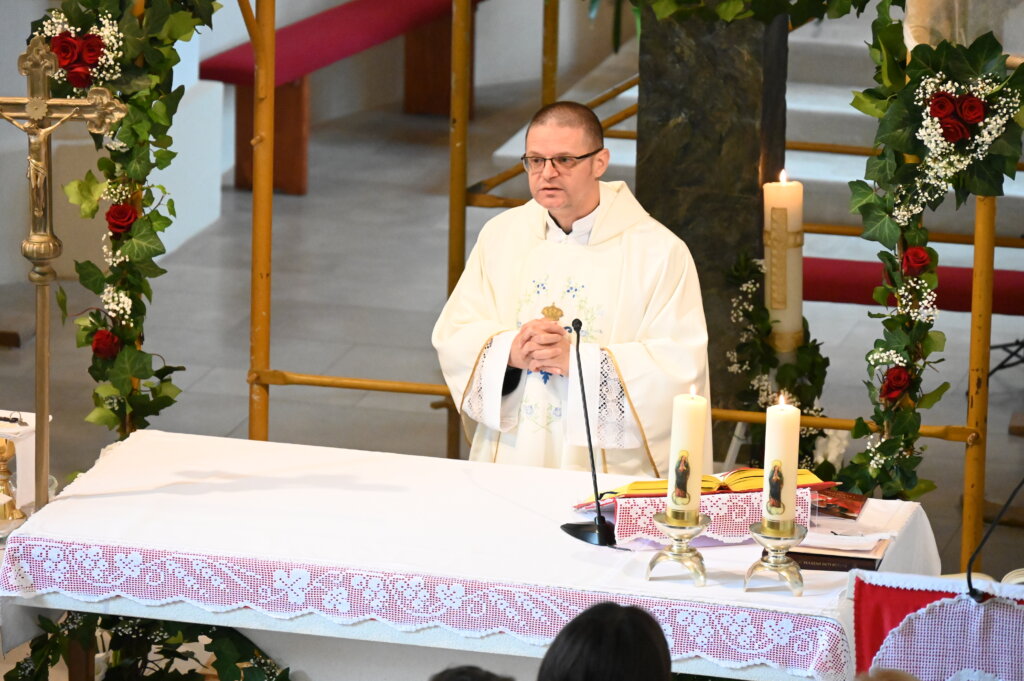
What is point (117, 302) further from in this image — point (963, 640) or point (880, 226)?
point (963, 640)

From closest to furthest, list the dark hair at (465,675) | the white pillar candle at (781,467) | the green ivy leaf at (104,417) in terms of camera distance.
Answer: the dark hair at (465,675)
the white pillar candle at (781,467)
the green ivy leaf at (104,417)

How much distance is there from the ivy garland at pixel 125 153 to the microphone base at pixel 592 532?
1.34 meters

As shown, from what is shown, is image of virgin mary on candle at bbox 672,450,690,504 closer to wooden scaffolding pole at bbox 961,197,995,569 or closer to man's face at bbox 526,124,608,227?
man's face at bbox 526,124,608,227

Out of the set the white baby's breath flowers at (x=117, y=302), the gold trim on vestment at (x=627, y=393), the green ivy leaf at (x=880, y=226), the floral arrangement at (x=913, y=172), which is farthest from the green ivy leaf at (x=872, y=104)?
the white baby's breath flowers at (x=117, y=302)

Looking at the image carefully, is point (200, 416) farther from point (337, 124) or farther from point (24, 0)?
point (337, 124)

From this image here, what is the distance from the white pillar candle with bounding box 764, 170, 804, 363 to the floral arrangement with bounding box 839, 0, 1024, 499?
635 mm

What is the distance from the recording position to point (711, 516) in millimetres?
3381

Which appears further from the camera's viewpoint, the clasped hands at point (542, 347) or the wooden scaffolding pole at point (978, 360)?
the wooden scaffolding pole at point (978, 360)

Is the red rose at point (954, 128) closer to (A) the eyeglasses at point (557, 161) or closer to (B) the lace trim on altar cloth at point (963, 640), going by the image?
(A) the eyeglasses at point (557, 161)

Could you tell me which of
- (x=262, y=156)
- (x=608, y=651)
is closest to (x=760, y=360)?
(x=262, y=156)

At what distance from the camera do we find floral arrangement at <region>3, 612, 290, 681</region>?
3.52m

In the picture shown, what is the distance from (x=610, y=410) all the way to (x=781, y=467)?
49.2 inches

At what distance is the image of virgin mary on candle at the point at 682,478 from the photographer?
3047 mm

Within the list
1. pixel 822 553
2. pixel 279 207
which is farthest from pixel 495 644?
pixel 279 207
